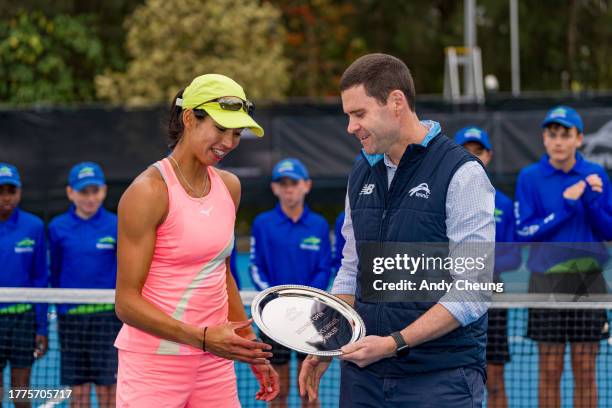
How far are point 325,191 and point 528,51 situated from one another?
62.7 feet

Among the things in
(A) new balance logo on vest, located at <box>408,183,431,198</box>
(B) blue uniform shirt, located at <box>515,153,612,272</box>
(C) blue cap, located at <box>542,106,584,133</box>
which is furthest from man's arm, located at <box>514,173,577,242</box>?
(A) new balance logo on vest, located at <box>408,183,431,198</box>

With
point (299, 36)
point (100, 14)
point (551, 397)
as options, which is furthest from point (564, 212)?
point (100, 14)

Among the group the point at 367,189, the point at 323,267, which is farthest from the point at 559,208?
the point at 367,189

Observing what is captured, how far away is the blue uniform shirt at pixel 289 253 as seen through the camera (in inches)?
280

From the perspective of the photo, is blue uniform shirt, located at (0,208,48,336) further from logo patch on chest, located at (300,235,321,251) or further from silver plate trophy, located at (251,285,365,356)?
silver plate trophy, located at (251,285,365,356)

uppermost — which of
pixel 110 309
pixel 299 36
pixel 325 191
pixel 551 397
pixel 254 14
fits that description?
pixel 299 36

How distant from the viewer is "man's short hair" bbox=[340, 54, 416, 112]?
3.54m

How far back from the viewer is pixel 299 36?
28719mm

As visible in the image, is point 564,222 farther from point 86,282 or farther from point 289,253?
point 86,282

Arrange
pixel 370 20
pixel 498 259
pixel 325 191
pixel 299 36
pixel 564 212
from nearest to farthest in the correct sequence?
1. pixel 498 259
2. pixel 564 212
3. pixel 325 191
4. pixel 299 36
5. pixel 370 20

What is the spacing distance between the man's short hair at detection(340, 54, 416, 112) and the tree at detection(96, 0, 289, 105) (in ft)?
58.4

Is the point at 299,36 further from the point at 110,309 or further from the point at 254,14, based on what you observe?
the point at 110,309

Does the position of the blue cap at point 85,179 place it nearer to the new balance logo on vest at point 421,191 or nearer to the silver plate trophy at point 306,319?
the silver plate trophy at point 306,319

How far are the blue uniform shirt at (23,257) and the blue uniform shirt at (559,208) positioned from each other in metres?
3.30
